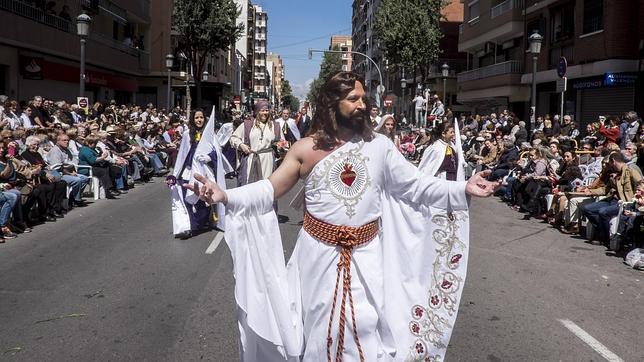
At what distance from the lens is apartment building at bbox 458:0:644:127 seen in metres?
25.5

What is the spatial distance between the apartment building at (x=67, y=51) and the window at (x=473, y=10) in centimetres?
2100

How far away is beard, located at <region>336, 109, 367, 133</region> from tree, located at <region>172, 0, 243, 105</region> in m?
42.9

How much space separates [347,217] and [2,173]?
8.07m

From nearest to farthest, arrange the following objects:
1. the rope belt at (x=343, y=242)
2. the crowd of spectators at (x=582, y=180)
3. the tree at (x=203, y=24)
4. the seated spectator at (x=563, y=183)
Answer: the rope belt at (x=343, y=242)
the crowd of spectators at (x=582, y=180)
the seated spectator at (x=563, y=183)
the tree at (x=203, y=24)

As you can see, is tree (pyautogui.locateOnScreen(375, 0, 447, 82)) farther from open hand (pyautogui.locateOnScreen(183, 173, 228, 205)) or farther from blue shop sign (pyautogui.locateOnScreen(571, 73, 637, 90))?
open hand (pyautogui.locateOnScreen(183, 173, 228, 205))

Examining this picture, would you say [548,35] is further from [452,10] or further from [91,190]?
[452,10]

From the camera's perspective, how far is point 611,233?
32.6 ft

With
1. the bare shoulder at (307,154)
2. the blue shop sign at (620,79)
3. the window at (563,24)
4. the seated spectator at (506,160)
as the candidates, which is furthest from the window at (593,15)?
the bare shoulder at (307,154)

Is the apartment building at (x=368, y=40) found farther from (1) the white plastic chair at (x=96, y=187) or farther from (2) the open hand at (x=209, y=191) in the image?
(2) the open hand at (x=209, y=191)

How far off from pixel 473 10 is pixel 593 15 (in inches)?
719

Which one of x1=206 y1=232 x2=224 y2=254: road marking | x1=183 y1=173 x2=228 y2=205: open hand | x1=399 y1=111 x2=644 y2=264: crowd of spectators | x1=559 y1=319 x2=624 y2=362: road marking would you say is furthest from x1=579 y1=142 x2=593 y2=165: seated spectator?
x1=183 y1=173 x2=228 y2=205: open hand

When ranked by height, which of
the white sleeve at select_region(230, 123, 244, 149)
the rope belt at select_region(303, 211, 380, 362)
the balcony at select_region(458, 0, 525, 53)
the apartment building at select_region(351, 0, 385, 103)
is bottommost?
the rope belt at select_region(303, 211, 380, 362)

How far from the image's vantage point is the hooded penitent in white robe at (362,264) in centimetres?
359

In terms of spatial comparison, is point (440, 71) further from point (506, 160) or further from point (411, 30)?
point (506, 160)
